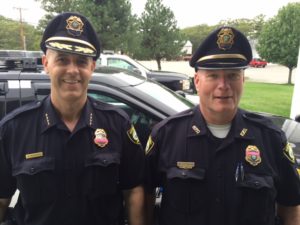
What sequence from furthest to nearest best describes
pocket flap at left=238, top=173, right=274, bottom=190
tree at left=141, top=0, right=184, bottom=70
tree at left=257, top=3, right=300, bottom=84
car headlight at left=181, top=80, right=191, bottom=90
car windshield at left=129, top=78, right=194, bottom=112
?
tree at left=257, top=3, right=300, bottom=84
tree at left=141, top=0, right=184, bottom=70
car headlight at left=181, top=80, right=191, bottom=90
car windshield at left=129, top=78, right=194, bottom=112
pocket flap at left=238, top=173, right=274, bottom=190

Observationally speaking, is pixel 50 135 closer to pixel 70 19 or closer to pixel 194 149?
pixel 70 19

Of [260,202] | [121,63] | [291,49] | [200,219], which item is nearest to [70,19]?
[200,219]

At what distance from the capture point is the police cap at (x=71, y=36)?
1816 mm

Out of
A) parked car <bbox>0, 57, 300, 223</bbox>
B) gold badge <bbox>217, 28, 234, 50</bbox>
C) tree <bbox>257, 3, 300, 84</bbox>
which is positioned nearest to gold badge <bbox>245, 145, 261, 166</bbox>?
gold badge <bbox>217, 28, 234, 50</bbox>

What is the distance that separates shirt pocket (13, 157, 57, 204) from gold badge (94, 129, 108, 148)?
0.24 m

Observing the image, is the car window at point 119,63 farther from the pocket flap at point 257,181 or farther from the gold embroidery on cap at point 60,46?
the pocket flap at point 257,181

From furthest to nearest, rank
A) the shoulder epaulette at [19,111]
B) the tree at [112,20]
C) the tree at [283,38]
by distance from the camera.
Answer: the tree at [283,38], the tree at [112,20], the shoulder epaulette at [19,111]

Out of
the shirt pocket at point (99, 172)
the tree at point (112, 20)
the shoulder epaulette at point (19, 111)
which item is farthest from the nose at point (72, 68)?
the tree at point (112, 20)

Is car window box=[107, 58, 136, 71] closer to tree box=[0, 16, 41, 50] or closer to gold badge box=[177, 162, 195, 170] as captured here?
gold badge box=[177, 162, 195, 170]

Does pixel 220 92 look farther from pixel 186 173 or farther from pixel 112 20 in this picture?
pixel 112 20

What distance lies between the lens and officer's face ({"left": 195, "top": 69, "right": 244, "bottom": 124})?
1749 mm

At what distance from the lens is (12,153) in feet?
5.82

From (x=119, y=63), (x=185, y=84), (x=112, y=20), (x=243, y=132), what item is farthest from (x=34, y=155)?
(x=112, y=20)

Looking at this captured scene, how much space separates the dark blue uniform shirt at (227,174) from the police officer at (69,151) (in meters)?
0.22
